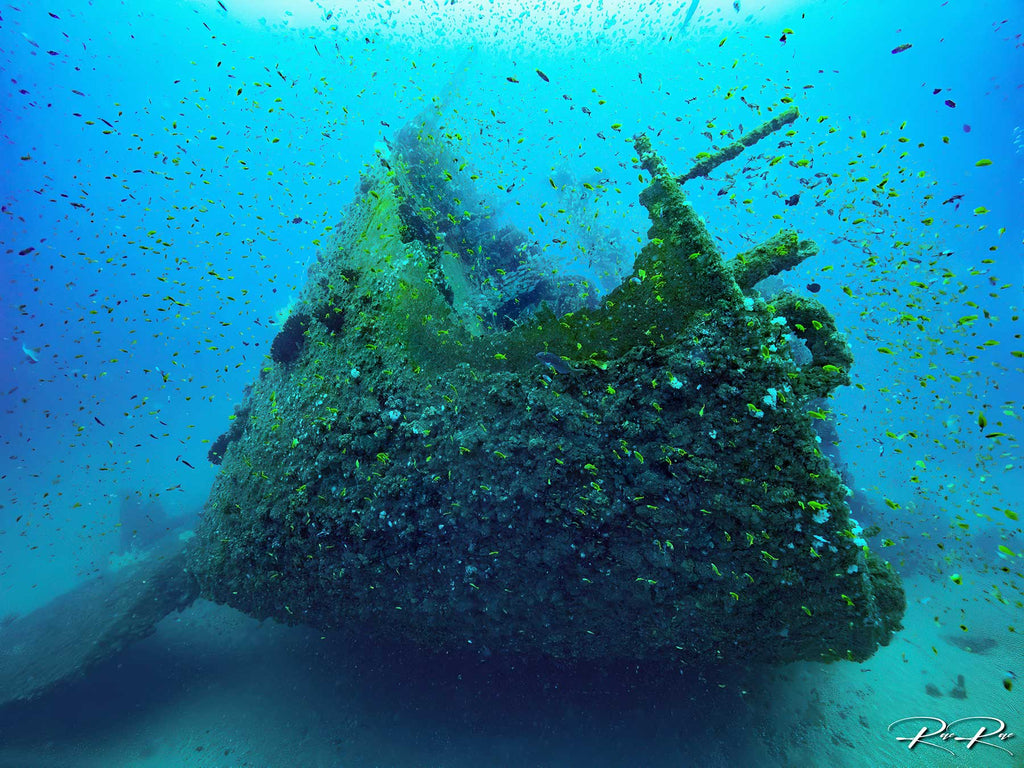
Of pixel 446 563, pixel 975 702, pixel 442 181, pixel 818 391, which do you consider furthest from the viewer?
pixel 442 181

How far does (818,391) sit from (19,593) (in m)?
40.7

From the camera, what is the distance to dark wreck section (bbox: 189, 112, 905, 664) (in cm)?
377

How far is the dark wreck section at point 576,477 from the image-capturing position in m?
3.77

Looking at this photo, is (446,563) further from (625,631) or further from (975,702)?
(975,702)

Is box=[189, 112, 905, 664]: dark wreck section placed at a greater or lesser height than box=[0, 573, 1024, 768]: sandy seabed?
greater

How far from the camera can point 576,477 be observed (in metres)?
4.37

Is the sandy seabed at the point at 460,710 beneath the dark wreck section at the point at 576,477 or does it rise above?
beneath

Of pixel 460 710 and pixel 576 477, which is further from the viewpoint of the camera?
pixel 460 710

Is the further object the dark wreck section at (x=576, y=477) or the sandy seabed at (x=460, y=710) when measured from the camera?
the sandy seabed at (x=460, y=710)

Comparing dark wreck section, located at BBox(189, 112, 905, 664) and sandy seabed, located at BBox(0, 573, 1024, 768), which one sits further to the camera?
sandy seabed, located at BBox(0, 573, 1024, 768)

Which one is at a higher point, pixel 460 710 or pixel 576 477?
pixel 576 477

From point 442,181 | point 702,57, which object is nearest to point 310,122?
point 702,57

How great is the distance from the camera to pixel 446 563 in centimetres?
495

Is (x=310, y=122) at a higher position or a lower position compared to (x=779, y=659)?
higher
